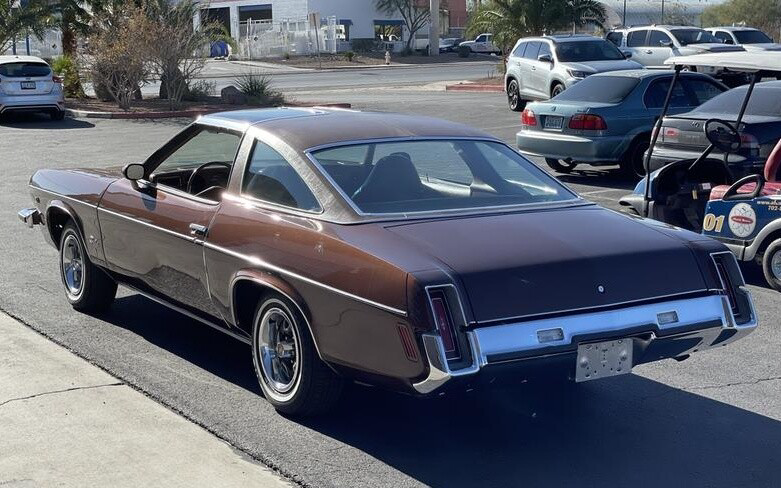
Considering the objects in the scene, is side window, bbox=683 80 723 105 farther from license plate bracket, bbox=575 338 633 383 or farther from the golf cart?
license plate bracket, bbox=575 338 633 383

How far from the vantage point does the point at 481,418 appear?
6.05 meters

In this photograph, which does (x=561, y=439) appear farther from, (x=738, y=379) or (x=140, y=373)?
(x=140, y=373)

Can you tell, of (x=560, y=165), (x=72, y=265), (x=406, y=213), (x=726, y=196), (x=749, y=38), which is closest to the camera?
(x=406, y=213)

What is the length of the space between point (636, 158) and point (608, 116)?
2.38 ft

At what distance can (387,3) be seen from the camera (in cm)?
7444

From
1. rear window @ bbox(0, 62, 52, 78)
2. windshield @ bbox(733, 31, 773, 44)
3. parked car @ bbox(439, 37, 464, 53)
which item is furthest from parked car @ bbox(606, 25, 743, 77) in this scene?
parked car @ bbox(439, 37, 464, 53)

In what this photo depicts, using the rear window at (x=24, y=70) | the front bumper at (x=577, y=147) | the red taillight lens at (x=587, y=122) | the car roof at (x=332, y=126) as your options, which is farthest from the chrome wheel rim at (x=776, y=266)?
the rear window at (x=24, y=70)

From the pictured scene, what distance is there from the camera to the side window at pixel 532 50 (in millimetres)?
26766

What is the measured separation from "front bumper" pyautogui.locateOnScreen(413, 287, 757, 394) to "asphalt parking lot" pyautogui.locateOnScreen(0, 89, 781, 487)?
1.62 feet

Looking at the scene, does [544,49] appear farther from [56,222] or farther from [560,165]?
[56,222]

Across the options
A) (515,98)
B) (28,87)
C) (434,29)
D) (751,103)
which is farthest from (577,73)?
(434,29)

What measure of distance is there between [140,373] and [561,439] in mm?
2612

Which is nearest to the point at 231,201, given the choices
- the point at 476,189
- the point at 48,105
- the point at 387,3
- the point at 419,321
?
the point at 476,189

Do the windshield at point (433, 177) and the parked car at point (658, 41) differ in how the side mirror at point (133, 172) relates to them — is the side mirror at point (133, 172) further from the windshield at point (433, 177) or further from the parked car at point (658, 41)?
the parked car at point (658, 41)
